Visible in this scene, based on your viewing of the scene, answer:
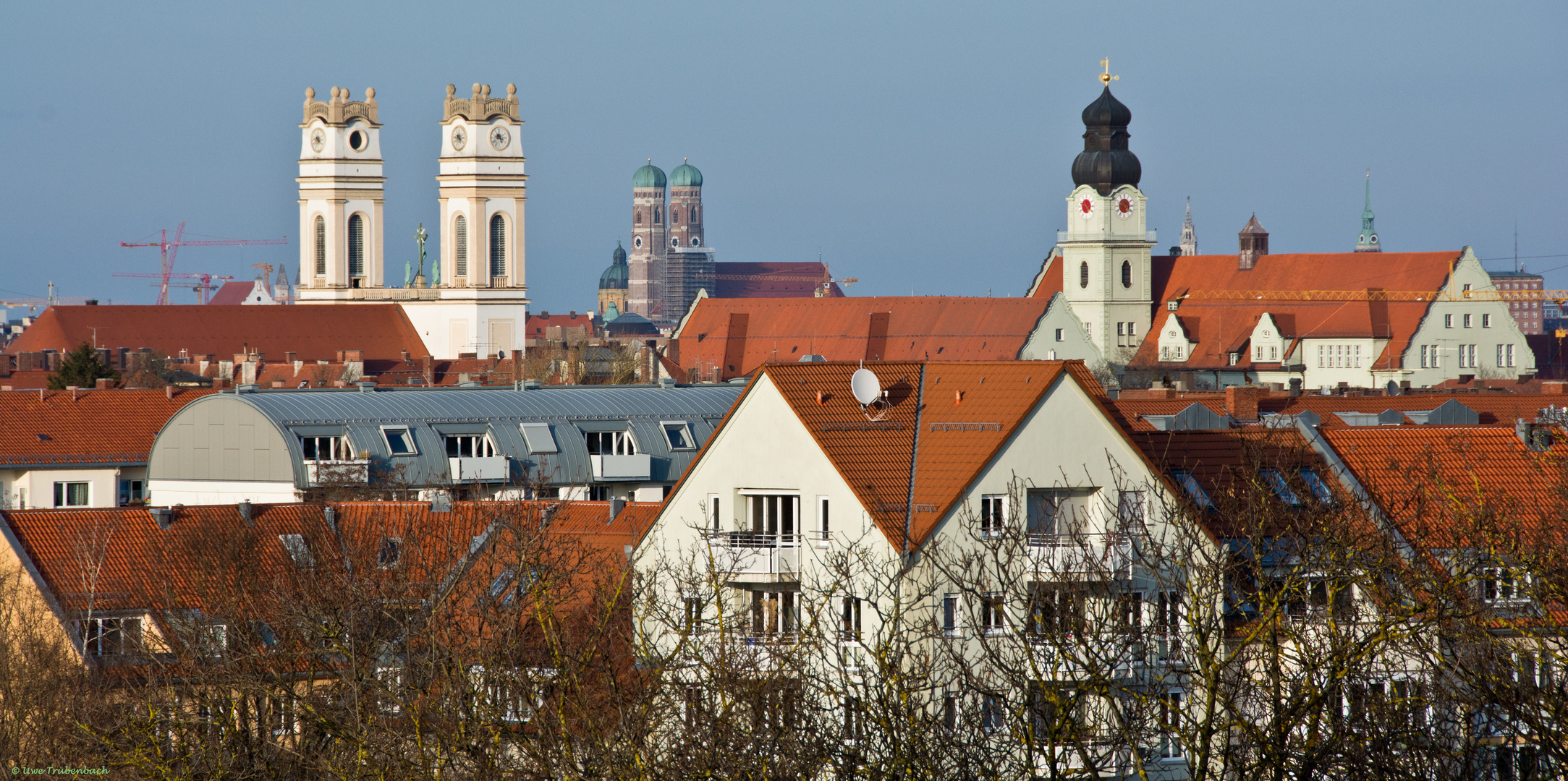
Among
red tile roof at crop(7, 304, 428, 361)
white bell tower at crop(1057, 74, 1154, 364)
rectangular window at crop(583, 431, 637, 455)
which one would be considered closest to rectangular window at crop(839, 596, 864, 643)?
rectangular window at crop(583, 431, 637, 455)

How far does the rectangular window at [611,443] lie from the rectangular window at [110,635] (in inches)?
951

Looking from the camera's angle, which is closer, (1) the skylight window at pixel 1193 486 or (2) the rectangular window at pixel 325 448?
(1) the skylight window at pixel 1193 486

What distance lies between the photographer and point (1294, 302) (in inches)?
4749

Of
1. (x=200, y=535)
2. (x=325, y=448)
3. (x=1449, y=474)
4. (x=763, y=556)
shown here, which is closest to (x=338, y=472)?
(x=325, y=448)

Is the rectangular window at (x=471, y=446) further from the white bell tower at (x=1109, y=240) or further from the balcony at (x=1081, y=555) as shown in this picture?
the white bell tower at (x=1109, y=240)

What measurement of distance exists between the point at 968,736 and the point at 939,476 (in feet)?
21.4

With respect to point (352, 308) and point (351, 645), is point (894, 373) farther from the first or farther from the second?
point (352, 308)

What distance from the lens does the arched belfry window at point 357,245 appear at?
434 ft

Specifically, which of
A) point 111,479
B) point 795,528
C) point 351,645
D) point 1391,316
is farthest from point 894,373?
point 1391,316

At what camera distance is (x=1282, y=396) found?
57750 mm

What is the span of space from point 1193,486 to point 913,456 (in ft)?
10.3

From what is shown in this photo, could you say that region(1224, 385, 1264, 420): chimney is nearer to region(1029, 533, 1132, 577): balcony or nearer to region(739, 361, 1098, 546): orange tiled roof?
region(739, 361, 1098, 546): orange tiled roof

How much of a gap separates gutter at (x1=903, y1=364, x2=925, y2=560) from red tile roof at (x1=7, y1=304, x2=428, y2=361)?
296 ft

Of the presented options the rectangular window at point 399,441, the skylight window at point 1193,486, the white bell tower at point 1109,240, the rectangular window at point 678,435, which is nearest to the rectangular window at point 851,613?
the skylight window at point 1193,486
